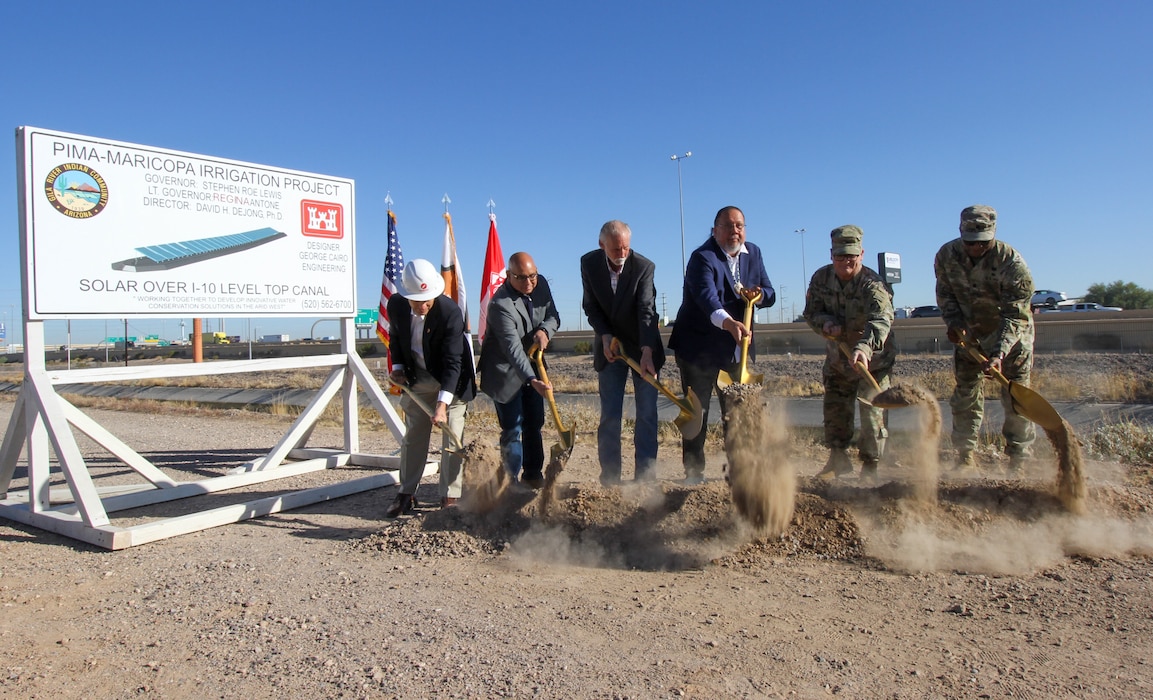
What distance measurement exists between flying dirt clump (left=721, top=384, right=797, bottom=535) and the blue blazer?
95 cm

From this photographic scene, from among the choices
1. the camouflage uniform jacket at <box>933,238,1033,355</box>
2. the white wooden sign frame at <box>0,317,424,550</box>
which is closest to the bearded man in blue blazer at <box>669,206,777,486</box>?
the camouflage uniform jacket at <box>933,238,1033,355</box>

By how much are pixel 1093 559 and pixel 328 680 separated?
377cm

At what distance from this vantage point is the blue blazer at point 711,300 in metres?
5.29

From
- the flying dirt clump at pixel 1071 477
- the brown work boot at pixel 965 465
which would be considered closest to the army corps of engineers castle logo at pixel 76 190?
the brown work boot at pixel 965 465

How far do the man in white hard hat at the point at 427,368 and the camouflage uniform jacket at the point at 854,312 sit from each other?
8.59ft

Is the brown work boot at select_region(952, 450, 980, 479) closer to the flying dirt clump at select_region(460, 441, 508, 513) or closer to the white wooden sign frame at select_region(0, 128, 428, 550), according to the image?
the flying dirt clump at select_region(460, 441, 508, 513)

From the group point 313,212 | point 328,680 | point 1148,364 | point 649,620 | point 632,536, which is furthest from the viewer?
point 1148,364

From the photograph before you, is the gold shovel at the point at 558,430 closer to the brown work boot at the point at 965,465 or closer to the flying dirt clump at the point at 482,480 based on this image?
the flying dirt clump at the point at 482,480

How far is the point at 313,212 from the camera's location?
729 centimetres

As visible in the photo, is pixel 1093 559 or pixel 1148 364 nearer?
pixel 1093 559

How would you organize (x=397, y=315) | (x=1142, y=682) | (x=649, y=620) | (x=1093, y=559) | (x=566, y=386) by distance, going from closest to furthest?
1. (x=1142, y=682)
2. (x=649, y=620)
3. (x=1093, y=559)
4. (x=397, y=315)
5. (x=566, y=386)

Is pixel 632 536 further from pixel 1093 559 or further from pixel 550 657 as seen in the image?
pixel 1093 559

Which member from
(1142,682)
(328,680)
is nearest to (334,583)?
(328,680)

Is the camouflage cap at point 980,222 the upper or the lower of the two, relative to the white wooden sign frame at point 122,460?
upper
